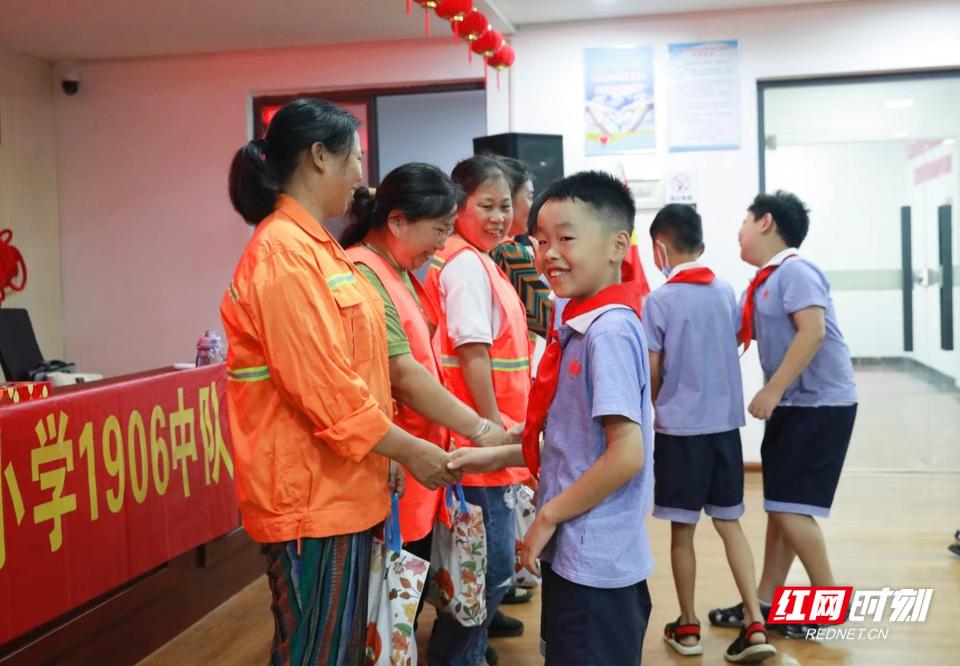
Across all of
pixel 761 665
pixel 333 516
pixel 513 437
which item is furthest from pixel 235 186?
pixel 761 665

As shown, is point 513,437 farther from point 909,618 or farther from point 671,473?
point 909,618

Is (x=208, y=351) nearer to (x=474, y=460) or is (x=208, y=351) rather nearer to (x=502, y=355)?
(x=502, y=355)

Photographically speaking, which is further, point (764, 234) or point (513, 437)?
point (764, 234)

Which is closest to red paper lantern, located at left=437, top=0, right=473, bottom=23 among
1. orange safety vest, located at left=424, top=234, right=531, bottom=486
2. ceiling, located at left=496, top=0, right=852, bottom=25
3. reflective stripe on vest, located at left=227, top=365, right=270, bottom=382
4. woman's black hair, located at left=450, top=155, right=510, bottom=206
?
ceiling, located at left=496, top=0, right=852, bottom=25

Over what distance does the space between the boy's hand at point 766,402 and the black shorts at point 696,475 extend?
A: 0.31 ft

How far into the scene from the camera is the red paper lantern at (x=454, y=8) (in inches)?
156

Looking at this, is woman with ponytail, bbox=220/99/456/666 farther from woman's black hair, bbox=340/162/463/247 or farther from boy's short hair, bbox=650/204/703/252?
boy's short hair, bbox=650/204/703/252

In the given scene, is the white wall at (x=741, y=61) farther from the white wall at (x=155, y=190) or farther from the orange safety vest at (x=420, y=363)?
the orange safety vest at (x=420, y=363)

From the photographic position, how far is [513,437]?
212 cm

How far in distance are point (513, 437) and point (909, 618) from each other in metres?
1.84

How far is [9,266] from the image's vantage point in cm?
585

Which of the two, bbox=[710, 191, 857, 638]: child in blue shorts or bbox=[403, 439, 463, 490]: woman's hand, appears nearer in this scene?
bbox=[403, 439, 463, 490]: woman's hand

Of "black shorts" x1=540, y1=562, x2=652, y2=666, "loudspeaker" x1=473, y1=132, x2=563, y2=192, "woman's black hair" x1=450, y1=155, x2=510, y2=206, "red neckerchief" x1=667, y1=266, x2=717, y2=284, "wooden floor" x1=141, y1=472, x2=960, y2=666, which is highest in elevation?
"loudspeaker" x1=473, y1=132, x2=563, y2=192

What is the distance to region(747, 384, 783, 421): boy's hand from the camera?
9.17ft
